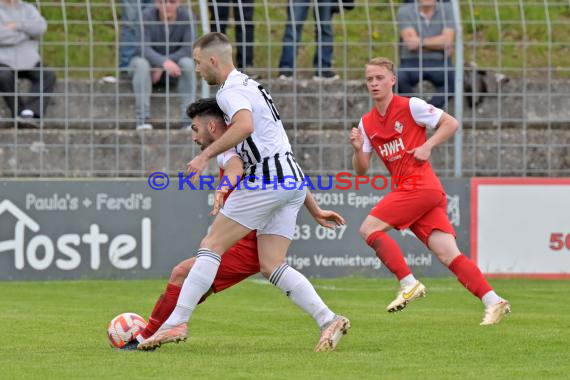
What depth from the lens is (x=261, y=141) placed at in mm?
7773

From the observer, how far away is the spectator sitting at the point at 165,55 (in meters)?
14.4

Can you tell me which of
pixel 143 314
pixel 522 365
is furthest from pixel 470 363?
pixel 143 314

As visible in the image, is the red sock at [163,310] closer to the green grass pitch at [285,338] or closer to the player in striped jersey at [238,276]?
the player in striped jersey at [238,276]

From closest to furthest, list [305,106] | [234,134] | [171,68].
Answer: [234,134], [171,68], [305,106]

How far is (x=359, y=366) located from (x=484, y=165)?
8.26 metres

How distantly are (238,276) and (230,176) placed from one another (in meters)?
0.72

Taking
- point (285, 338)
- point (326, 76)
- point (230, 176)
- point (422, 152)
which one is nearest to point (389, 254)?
point (422, 152)

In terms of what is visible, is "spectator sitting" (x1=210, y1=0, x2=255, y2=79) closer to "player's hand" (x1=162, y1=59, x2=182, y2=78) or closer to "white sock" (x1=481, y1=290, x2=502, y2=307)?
"player's hand" (x1=162, y1=59, x2=182, y2=78)

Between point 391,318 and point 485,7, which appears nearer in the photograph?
point 391,318

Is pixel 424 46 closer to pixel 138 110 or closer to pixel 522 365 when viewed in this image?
pixel 138 110

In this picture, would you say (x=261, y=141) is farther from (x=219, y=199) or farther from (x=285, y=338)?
(x=285, y=338)

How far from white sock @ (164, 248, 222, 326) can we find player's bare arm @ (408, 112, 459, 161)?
2338 millimetres

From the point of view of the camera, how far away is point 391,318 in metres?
10.0

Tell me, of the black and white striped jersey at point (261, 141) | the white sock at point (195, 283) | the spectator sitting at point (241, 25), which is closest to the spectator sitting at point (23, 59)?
the spectator sitting at point (241, 25)
